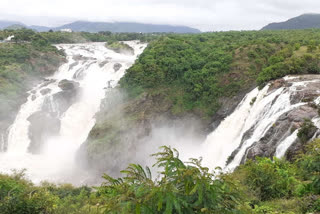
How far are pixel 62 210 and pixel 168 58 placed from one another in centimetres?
2798

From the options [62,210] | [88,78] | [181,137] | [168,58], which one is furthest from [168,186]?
[88,78]

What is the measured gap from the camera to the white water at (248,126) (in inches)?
698

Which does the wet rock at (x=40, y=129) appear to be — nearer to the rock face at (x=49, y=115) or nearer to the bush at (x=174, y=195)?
the rock face at (x=49, y=115)

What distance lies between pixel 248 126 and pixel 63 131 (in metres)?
22.3

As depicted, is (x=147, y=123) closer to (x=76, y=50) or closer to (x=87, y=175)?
(x=87, y=175)

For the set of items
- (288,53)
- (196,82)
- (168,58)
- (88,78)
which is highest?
(288,53)

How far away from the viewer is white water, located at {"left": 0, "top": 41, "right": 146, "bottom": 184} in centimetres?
2677

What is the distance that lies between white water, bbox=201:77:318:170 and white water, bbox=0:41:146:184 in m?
13.1

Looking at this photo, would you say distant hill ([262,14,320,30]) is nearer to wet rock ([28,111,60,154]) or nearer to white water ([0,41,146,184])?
white water ([0,41,146,184])

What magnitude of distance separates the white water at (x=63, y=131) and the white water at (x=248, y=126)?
13.1 m

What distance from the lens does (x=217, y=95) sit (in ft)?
97.6

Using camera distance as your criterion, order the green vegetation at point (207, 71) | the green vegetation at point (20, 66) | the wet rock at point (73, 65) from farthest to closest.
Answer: the wet rock at point (73, 65) → the green vegetation at point (20, 66) → the green vegetation at point (207, 71)

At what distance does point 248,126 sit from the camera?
21.0 meters

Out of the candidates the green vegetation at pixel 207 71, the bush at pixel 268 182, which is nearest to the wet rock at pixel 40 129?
the green vegetation at pixel 207 71
